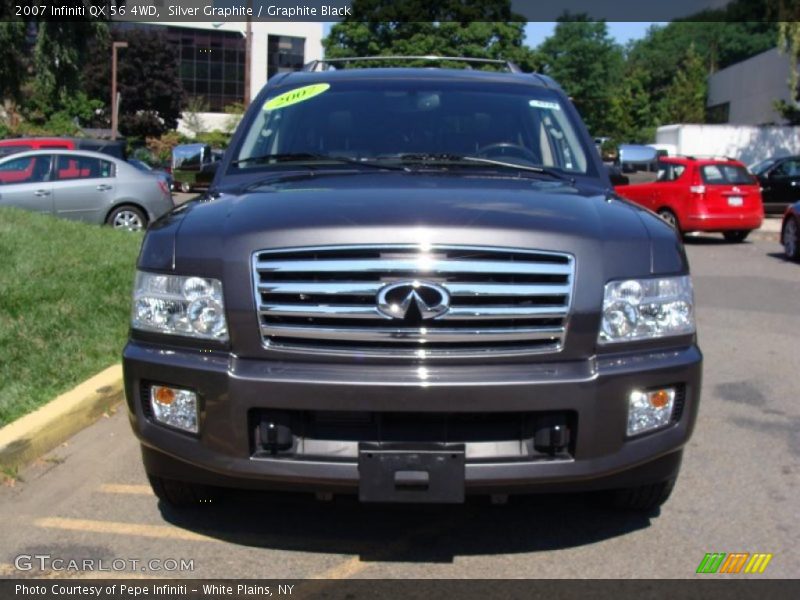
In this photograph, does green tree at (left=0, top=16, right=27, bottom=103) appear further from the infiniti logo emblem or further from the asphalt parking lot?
the infiniti logo emblem

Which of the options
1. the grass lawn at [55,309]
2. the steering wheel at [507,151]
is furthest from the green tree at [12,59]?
the steering wheel at [507,151]

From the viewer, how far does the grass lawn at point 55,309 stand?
5.91 m

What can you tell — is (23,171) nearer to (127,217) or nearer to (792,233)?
(127,217)

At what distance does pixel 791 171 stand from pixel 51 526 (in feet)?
77.4

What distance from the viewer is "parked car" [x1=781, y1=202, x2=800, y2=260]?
14.7 m

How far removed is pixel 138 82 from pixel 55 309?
57.2m

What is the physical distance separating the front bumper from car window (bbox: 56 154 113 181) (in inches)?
484

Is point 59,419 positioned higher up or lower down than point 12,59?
lower down

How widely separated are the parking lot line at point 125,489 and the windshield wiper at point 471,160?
1.93 m

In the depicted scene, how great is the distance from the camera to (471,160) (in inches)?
189

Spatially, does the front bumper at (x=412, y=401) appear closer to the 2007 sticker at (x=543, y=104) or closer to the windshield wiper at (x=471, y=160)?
the windshield wiper at (x=471, y=160)

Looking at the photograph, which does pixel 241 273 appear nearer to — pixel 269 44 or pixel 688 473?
pixel 688 473

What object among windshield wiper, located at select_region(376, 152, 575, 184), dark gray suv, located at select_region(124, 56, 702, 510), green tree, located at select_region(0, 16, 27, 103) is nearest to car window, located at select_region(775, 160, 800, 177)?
green tree, located at select_region(0, 16, 27, 103)

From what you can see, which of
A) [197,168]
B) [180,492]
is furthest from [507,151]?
[180,492]
